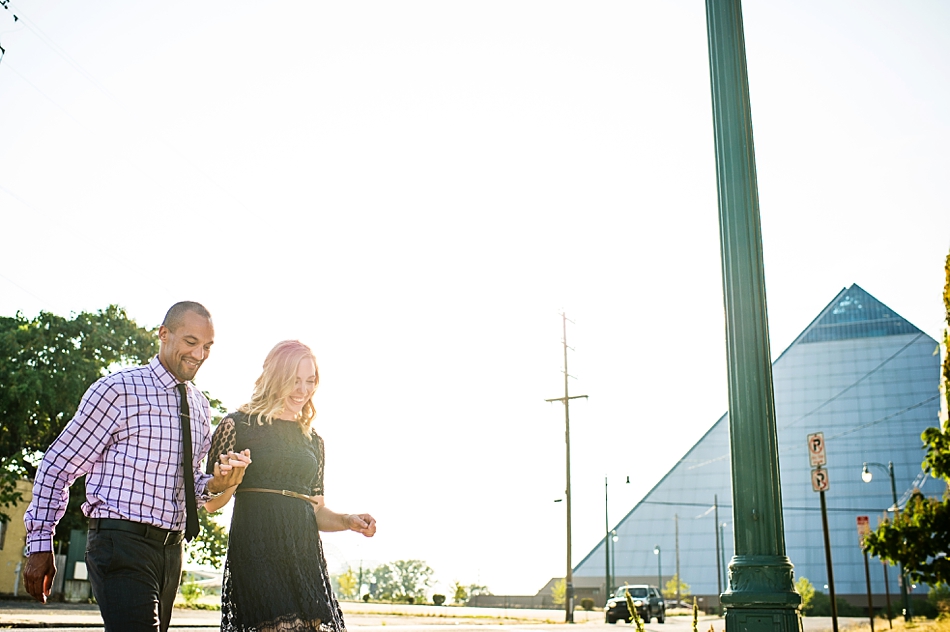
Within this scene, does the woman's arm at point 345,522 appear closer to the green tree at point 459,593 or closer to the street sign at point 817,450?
the street sign at point 817,450

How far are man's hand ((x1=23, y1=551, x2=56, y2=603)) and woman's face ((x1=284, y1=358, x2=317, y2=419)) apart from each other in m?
0.97

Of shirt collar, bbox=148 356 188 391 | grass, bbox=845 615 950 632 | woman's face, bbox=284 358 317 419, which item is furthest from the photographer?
grass, bbox=845 615 950 632

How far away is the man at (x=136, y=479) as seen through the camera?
10.6 ft

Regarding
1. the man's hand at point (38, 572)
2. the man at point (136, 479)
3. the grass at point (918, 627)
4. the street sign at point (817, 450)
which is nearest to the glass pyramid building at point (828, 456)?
the grass at point (918, 627)

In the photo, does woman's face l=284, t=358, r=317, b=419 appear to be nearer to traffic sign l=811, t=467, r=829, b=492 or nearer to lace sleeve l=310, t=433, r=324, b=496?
lace sleeve l=310, t=433, r=324, b=496

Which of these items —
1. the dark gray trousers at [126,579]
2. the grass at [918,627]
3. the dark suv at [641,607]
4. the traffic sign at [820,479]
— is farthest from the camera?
the dark suv at [641,607]

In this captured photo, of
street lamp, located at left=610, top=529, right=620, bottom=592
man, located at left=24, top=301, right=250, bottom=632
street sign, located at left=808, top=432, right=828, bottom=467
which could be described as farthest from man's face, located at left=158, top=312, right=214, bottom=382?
street lamp, located at left=610, top=529, right=620, bottom=592

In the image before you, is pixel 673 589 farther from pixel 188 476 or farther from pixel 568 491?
pixel 188 476

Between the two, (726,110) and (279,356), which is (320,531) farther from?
(726,110)

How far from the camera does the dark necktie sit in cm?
353

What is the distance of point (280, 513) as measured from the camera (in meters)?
3.52

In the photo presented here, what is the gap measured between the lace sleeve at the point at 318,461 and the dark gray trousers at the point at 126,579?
2.17 feet

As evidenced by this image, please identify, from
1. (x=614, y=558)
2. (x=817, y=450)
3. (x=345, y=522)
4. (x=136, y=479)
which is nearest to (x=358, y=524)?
(x=345, y=522)

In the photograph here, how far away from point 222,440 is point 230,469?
40cm
